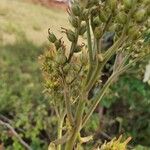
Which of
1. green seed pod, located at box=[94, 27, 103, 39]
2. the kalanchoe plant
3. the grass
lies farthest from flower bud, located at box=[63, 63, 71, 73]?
the grass

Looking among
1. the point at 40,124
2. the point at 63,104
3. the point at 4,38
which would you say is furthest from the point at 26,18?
the point at 63,104

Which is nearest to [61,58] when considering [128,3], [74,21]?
[74,21]

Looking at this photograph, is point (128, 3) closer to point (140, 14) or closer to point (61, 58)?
point (140, 14)

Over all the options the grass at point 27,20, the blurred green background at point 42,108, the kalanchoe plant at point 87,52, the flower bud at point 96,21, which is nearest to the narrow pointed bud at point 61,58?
the kalanchoe plant at point 87,52

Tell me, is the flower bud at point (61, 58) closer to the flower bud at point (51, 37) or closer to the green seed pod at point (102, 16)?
the flower bud at point (51, 37)

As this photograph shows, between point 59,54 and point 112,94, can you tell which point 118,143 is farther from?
point 112,94
